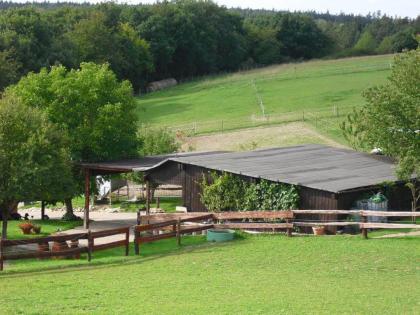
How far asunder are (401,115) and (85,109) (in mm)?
15865

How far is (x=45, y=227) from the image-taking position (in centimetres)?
3459

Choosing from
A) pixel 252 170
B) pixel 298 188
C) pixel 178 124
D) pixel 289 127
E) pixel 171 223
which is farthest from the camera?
pixel 178 124

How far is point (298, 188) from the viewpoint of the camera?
28.0m

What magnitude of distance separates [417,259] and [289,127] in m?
39.2

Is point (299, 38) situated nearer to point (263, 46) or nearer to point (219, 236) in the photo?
point (263, 46)

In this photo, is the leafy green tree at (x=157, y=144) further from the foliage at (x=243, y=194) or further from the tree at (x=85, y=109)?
the foliage at (x=243, y=194)

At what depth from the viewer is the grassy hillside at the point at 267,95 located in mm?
67250

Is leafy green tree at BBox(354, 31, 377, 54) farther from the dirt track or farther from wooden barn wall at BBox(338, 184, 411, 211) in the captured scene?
wooden barn wall at BBox(338, 184, 411, 211)

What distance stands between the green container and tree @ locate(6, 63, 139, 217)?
12201 mm

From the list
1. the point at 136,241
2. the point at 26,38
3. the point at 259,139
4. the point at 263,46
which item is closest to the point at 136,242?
the point at 136,241

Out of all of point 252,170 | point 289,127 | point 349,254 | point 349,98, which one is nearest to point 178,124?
point 289,127

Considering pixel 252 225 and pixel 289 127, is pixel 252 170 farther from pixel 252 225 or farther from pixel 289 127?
pixel 289 127

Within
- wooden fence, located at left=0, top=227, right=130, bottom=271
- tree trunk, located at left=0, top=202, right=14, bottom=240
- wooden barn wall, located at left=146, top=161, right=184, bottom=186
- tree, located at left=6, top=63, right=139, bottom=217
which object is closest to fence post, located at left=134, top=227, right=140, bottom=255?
wooden fence, located at left=0, top=227, right=130, bottom=271

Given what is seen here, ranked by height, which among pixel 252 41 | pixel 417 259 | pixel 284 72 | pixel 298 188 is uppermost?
pixel 252 41
